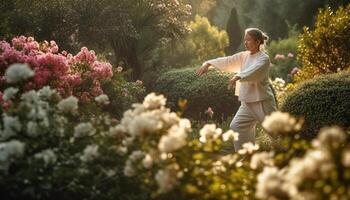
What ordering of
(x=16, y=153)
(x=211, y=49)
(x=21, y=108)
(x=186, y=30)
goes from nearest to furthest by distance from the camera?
(x=16, y=153), (x=21, y=108), (x=186, y=30), (x=211, y=49)

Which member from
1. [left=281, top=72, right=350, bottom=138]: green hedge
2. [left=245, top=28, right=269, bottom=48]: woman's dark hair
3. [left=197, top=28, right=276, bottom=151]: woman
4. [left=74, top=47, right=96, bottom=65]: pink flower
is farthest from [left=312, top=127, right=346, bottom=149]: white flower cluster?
[left=74, top=47, right=96, bottom=65]: pink flower

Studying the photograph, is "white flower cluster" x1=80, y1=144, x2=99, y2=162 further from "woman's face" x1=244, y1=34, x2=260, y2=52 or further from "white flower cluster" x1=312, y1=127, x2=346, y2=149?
"woman's face" x1=244, y1=34, x2=260, y2=52

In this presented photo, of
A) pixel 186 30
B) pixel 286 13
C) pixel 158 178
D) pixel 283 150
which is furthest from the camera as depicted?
pixel 286 13

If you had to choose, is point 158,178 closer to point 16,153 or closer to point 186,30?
point 16,153

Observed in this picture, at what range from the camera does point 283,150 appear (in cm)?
839

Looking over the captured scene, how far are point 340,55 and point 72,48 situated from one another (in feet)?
18.5

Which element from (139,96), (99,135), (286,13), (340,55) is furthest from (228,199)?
(286,13)

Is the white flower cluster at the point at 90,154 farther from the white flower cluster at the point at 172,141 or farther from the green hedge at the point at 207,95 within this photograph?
the green hedge at the point at 207,95

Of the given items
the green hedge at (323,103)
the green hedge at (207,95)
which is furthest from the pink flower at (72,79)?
the green hedge at (207,95)

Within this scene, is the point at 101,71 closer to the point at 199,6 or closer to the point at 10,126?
the point at 10,126

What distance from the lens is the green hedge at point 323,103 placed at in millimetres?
8250

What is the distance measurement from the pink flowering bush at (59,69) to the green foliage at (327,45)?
4.32 meters

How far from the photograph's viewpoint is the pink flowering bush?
7.77 m

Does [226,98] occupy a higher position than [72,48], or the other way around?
[72,48]
